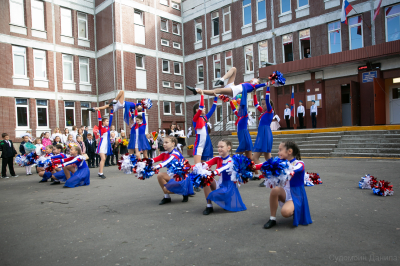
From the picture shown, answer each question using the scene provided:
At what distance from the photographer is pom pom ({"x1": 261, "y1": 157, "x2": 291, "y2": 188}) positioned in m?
3.76

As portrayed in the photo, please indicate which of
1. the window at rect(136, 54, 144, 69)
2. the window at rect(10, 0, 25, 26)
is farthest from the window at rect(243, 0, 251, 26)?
the window at rect(10, 0, 25, 26)

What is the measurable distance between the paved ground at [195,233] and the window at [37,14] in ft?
70.7

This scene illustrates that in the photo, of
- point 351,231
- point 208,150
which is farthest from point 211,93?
point 351,231

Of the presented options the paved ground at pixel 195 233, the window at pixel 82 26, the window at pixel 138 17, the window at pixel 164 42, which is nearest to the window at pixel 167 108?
the window at pixel 164 42

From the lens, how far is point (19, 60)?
23.0 m

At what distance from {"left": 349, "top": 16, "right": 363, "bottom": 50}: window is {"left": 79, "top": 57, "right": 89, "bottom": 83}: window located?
21716 millimetres

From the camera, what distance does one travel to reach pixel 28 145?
1366 centimetres

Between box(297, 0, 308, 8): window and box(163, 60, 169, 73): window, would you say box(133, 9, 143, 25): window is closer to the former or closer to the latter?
box(163, 60, 169, 73): window

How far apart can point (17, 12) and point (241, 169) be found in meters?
25.3

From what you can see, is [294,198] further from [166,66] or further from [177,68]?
[177,68]

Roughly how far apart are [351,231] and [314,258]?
1.06 m

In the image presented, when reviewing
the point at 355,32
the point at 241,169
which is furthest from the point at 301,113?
the point at 241,169

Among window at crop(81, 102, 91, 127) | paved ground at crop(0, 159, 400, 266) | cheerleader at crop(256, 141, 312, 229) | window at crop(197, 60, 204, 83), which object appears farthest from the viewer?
window at crop(197, 60, 204, 83)

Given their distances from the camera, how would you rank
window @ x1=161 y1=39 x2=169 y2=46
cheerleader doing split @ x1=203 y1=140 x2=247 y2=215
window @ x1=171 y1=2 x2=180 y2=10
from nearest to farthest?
cheerleader doing split @ x1=203 y1=140 x2=247 y2=215 < window @ x1=161 y1=39 x2=169 y2=46 < window @ x1=171 y1=2 x2=180 y2=10
